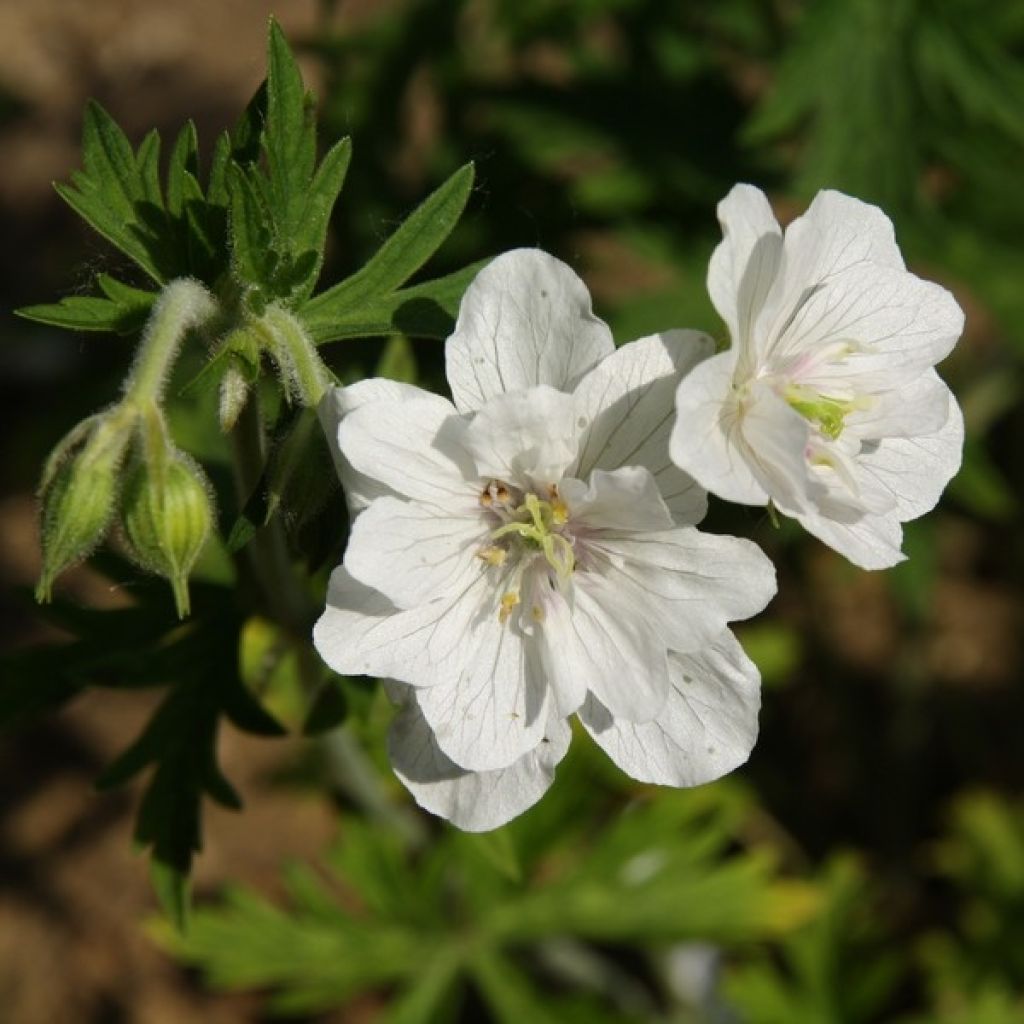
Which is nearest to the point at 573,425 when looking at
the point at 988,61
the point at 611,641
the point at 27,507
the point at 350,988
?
the point at 611,641

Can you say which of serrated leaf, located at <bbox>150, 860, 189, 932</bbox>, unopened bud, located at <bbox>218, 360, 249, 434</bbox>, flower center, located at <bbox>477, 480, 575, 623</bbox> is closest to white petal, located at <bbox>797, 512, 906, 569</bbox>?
flower center, located at <bbox>477, 480, 575, 623</bbox>

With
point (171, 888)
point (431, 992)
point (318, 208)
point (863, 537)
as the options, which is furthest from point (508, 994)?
point (318, 208)

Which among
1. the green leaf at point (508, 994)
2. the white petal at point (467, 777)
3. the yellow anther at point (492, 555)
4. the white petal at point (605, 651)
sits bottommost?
the green leaf at point (508, 994)

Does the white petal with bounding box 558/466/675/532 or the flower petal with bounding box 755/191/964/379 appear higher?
the flower petal with bounding box 755/191/964/379

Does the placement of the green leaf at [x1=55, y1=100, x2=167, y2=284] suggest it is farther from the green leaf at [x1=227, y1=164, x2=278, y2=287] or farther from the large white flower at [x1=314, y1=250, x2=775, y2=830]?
the large white flower at [x1=314, y1=250, x2=775, y2=830]

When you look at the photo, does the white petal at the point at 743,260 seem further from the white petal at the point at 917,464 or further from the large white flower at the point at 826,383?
the white petal at the point at 917,464

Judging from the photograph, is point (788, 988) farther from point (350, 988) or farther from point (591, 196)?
point (591, 196)

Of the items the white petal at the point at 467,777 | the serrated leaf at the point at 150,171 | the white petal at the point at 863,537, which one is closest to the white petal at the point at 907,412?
the white petal at the point at 863,537

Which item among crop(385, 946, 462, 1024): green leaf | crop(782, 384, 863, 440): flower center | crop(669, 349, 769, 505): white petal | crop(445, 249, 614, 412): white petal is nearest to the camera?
crop(669, 349, 769, 505): white petal
